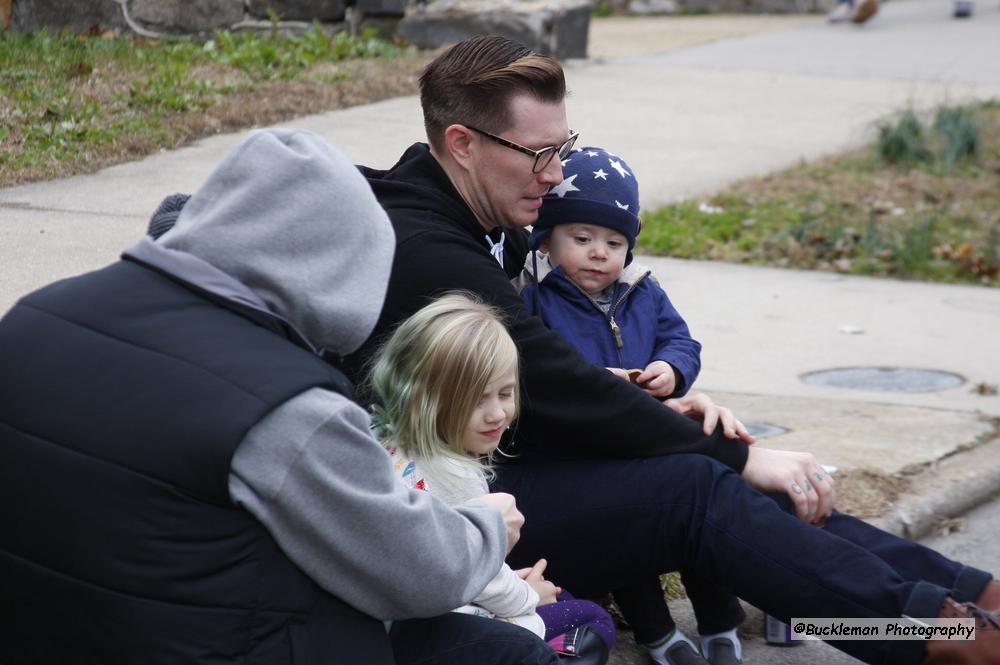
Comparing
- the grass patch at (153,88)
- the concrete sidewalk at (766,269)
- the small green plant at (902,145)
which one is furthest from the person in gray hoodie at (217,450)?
the small green plant at (902,145)

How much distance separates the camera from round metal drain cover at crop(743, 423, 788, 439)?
4.45 metres

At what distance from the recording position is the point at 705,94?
10.8 meters

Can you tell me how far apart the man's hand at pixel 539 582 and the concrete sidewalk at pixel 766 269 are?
1.48 meters

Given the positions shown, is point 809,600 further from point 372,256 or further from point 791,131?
Answer: point 791,131

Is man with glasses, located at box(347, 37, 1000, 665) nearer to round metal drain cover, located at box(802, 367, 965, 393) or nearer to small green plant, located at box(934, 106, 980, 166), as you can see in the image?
round metal drain cover, located at box(802, 367, 965, 393)

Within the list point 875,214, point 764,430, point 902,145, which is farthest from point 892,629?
point 902,145

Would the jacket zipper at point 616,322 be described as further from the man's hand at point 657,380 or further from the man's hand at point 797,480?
the man's hand at point 797,480

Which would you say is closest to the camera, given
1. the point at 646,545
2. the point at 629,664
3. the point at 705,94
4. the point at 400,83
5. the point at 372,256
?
the point at 372,256

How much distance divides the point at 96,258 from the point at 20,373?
3409 mm

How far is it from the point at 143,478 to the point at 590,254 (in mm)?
1630

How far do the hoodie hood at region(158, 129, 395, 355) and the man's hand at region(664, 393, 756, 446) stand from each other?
1221 mm

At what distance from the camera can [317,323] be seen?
6.81 ft

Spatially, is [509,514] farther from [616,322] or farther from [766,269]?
[766,269]

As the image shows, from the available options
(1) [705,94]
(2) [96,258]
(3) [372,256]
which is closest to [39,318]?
(3) [372,256]
